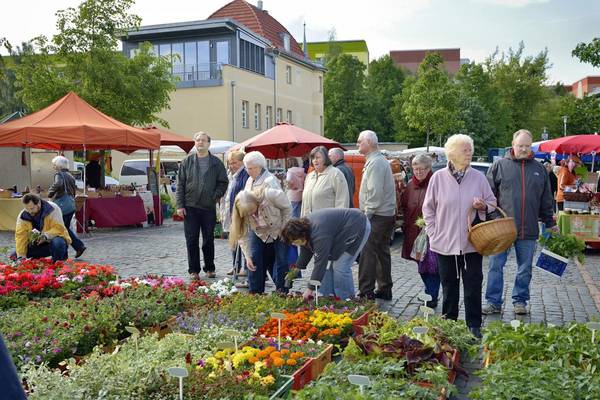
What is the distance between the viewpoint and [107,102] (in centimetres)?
2100

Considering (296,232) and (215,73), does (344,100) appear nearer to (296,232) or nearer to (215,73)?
(215,73)

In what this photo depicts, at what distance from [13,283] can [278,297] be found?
283 centimetres

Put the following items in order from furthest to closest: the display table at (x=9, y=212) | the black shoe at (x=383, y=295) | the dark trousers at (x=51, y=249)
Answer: the display table at (x=9, y=212) → the dark trousers at (x=51, y=249) → the black shoe at (x=383, y=295)

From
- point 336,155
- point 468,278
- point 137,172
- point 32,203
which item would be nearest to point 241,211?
point 468,278

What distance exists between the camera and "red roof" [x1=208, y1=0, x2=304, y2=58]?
42000 millimetres

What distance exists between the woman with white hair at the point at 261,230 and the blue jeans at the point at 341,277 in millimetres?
499

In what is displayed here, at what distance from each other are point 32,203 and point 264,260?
3.66 meters

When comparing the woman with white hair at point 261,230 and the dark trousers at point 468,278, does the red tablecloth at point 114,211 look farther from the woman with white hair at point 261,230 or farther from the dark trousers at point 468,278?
the dark trousers at point 468,278

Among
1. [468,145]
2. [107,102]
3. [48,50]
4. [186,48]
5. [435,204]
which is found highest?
[186,48]

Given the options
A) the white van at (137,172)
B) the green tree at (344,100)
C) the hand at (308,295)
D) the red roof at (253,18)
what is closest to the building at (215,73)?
the red roof at (253,18)

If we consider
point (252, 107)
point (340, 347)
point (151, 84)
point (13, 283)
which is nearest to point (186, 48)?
point (252, 107)

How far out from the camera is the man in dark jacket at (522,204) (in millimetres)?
6836

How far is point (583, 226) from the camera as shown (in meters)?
12.3

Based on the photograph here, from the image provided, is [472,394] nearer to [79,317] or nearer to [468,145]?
[468,145]
